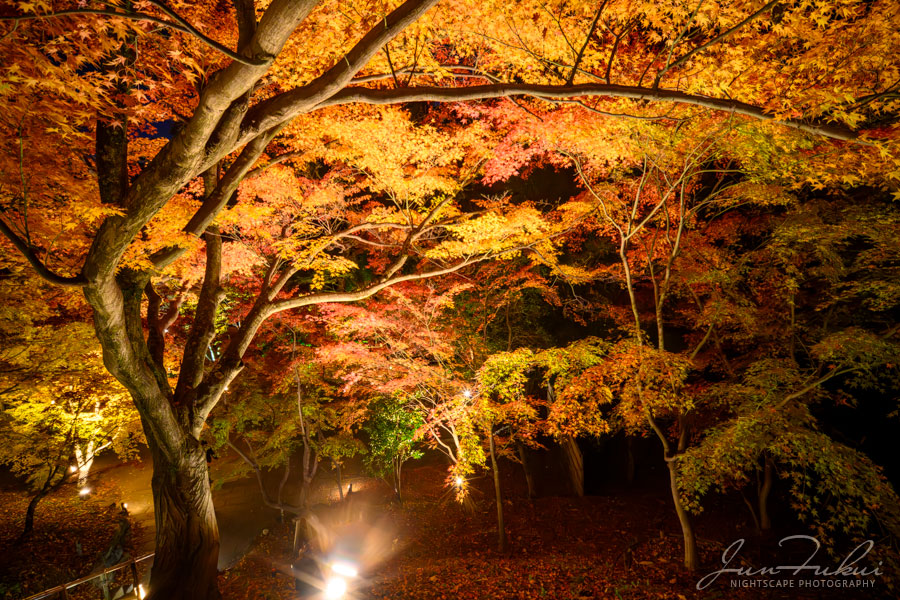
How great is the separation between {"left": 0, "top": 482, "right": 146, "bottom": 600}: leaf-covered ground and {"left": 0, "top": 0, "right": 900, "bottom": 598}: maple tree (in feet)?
22.1

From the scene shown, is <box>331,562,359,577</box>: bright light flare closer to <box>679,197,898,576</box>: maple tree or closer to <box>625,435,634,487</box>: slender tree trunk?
<box>679,197,898,576</box>: maple tree

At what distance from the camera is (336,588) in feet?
23.5

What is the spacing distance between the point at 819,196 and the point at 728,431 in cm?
648

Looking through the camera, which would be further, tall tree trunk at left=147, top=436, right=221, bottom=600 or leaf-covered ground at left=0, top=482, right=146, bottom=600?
leaf-covered ground at left=0, top=482, right=146, bottom=600

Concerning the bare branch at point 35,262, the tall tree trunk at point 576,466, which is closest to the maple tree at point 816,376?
the tall tree trunk at point 576,466

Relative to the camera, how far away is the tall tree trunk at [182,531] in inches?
204

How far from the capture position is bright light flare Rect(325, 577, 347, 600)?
707cm

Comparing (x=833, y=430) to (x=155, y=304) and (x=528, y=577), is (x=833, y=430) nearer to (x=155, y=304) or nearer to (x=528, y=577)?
(x=528, y=577)

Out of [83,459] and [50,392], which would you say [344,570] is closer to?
[50,392]

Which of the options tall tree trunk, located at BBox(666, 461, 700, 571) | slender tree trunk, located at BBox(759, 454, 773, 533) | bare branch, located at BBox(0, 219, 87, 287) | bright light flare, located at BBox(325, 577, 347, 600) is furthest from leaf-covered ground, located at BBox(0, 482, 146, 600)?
slender tree trunk, located at BBox(759, 454, 773, 533)

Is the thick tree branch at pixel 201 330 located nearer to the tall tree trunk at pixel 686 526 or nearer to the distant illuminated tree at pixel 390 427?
the distant illuminated tree at pixel 390 427

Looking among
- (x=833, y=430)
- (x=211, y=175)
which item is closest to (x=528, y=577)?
(x=833, y=430)

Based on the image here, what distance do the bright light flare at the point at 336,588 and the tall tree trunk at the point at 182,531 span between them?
8.05ft

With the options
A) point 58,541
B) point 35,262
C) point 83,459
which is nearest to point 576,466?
point 35,262
